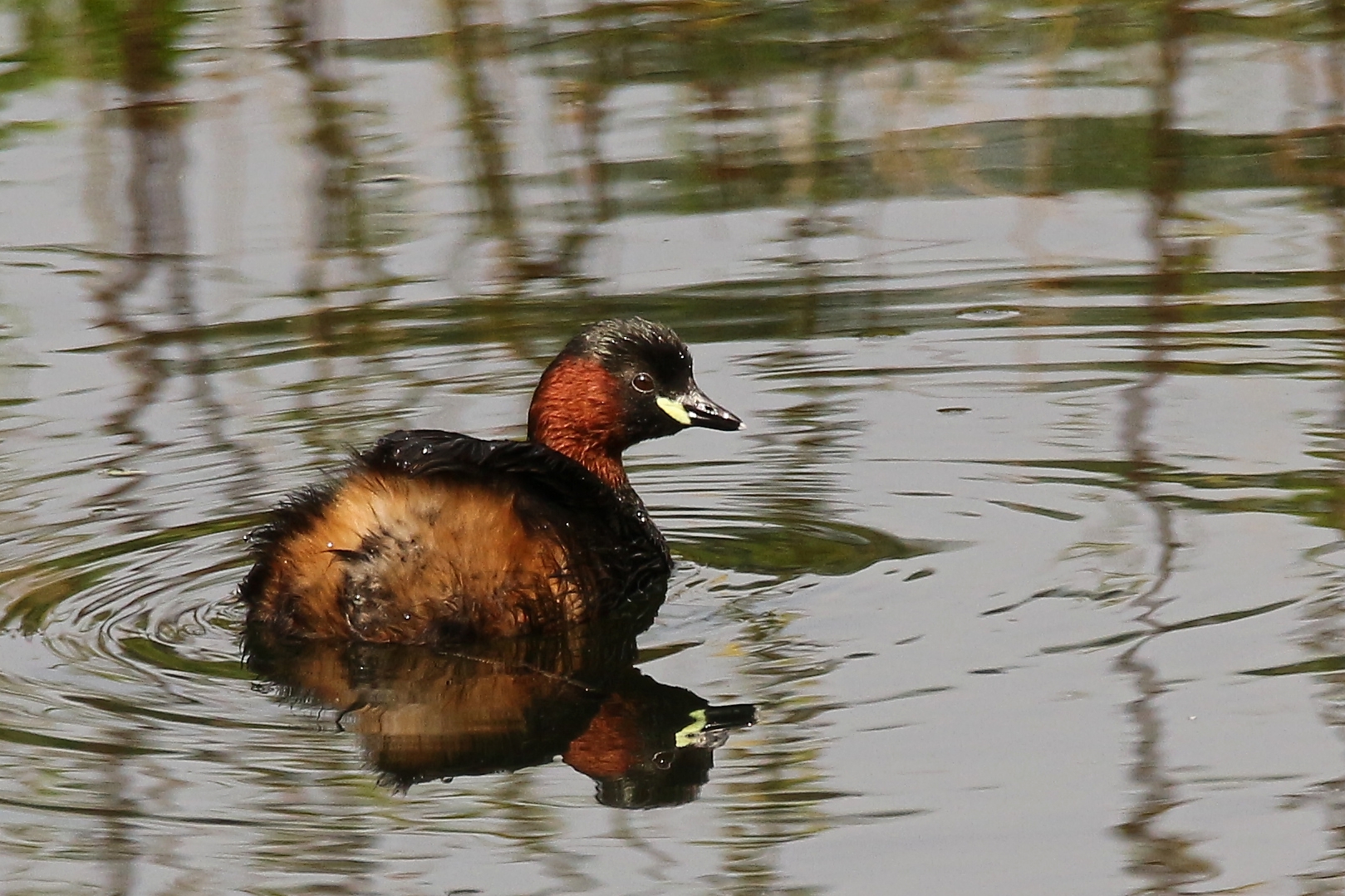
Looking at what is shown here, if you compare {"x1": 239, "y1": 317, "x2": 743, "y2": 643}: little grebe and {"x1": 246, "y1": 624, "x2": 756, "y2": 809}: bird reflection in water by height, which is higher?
{"x1": 239, "y1": 317, "x2": 743, "y2": 643}: little grebe

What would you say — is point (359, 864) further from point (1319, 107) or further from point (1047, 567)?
point (1319, 107)

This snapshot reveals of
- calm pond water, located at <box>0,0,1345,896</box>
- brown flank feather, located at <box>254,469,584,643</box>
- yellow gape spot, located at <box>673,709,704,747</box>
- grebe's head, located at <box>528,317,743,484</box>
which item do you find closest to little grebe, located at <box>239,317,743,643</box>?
brown flank feather, located at <box>254,469,584,643</box>

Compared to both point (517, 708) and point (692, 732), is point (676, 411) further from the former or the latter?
point (692, 732)

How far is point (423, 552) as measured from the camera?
5.95m

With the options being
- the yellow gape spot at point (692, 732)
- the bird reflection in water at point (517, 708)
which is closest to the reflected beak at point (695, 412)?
the bird reflection in water at point (517, 708)

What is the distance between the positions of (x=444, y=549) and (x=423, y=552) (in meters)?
0.05

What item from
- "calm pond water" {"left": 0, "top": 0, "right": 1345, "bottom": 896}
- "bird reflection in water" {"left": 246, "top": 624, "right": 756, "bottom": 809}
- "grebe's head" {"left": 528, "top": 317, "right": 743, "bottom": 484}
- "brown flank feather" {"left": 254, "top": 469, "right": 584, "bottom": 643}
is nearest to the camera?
"calm pond water" {"left": 0, "top": 0, "right": 1345, "bottom": 896}

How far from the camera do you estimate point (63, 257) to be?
31.1 feet

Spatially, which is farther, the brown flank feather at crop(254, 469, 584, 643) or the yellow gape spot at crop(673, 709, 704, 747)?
the brown flank feather at crop(254, 469, 584, 643)

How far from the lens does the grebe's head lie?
23.0 ft

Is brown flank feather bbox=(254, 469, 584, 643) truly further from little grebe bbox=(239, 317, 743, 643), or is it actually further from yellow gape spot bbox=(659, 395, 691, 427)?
yellow gape spot bbox=(659, 395, 691, 427)

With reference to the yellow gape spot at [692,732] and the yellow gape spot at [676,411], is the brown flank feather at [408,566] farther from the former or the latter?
the yellow gape spot at [676,411]

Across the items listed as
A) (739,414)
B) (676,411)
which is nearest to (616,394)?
(676,411)

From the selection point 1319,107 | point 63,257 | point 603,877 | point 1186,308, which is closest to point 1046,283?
point 1186,308
